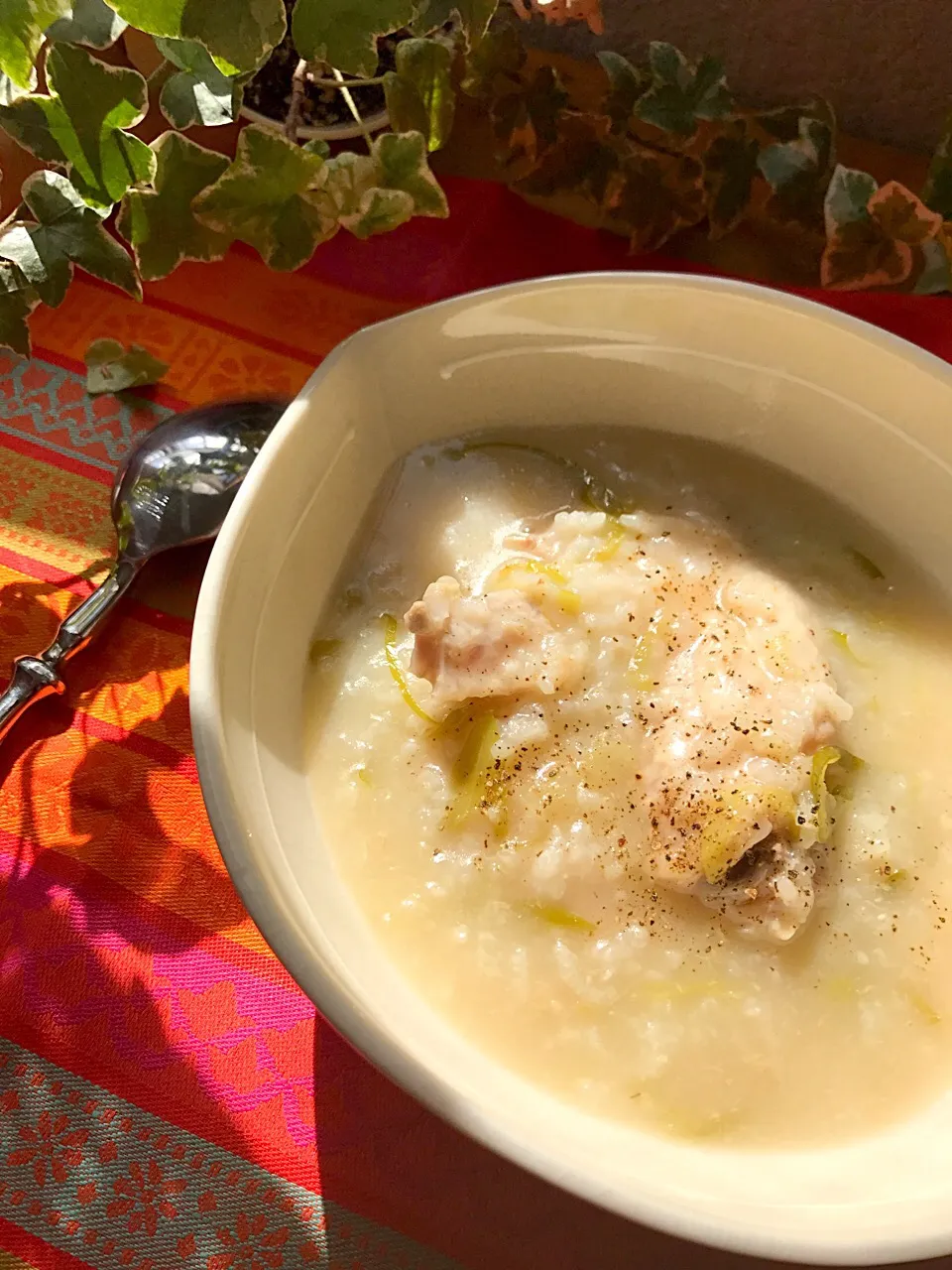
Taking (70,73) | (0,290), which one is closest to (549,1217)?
(0,290)

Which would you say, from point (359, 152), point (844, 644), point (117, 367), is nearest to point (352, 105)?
point (359, 152)

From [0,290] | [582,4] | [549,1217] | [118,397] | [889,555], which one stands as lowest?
[549,1217]

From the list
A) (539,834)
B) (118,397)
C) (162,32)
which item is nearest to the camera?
(162,32)

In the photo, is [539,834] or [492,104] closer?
[539,834]

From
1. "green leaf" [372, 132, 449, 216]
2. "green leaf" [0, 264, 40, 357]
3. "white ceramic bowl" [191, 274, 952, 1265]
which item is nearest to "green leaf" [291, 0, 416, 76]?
"green leaf" [372, 132, 449, 216]

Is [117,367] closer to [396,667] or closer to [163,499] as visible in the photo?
[163,499]

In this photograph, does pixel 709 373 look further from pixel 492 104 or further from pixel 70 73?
pixel 70 73

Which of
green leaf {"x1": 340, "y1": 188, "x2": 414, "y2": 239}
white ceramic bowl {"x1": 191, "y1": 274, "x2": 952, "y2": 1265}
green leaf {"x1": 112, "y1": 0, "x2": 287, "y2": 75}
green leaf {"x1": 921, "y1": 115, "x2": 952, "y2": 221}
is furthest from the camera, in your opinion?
green leaf {"x1": 921, "y1": 115, "x2": 952, "y2": 221}

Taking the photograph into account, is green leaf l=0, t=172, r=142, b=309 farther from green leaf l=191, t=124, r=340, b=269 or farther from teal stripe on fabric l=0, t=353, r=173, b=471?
teal stripe on fabric l=0, t=353, r=173, b=471
